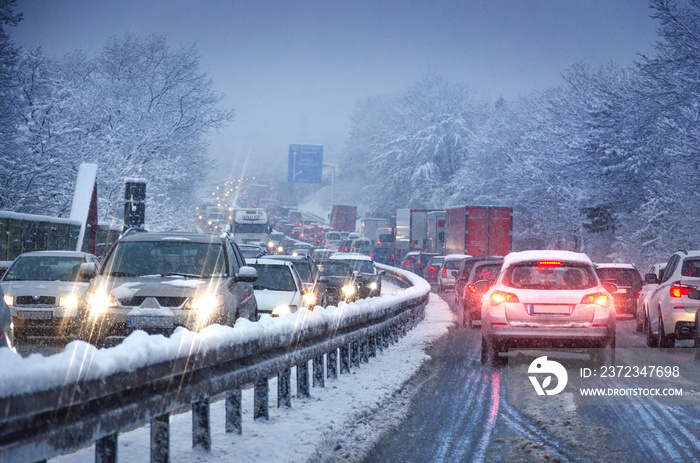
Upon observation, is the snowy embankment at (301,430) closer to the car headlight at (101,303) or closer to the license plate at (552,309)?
the car headlight at (101,303)

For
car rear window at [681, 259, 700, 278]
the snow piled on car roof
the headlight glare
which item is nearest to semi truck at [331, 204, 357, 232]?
the headlight glare

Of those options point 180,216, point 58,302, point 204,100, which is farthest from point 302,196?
point 58,302

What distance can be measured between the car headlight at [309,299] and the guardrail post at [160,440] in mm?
11523

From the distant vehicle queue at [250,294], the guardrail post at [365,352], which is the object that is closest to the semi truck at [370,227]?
the distant vehicle queue at [250,294]

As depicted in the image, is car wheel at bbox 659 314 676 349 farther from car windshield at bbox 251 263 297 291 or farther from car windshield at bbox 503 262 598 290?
car windshield at bbox 251 263 297 291

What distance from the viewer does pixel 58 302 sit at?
15.3 metres

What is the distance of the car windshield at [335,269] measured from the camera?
2538 centimetres

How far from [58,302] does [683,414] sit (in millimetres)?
10786

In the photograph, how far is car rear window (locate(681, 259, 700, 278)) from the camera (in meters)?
15.0

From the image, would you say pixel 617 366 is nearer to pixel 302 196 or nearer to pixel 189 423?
pixel 189 423

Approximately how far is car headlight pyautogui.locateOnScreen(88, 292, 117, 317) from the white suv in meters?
9.48

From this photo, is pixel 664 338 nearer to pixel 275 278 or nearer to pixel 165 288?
pixel 275 278

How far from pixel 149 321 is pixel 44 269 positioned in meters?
8.34

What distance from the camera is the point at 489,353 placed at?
12.7 meters
